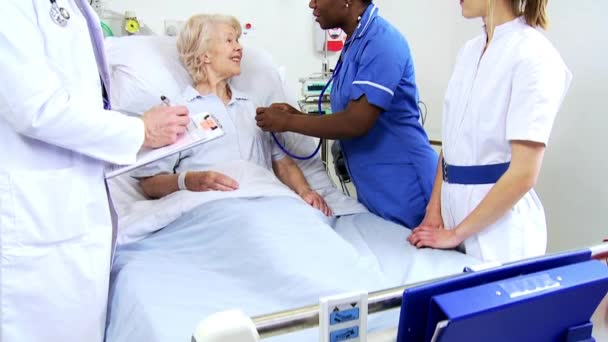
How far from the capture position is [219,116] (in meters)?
1.97

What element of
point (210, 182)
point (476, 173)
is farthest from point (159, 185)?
point (476, 173)

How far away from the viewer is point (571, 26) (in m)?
2.32

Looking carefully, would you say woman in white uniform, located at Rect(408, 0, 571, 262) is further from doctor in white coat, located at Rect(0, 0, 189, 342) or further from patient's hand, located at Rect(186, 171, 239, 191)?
doctor in white coat, located at Rect(0, 0, 189, 342)

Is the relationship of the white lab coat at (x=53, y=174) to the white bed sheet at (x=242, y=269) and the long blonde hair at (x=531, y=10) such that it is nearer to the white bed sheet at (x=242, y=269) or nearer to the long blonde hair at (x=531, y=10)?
the white bed sheet at (x=242, y=269)

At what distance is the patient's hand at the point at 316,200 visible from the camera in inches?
72.3

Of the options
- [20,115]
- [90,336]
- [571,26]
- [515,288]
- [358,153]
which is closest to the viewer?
[515,288]

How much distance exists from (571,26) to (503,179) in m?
1.62

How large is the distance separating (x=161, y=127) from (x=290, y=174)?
0.93m

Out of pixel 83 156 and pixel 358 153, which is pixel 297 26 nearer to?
pixel 358 153

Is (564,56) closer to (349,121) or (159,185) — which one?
(349,121)

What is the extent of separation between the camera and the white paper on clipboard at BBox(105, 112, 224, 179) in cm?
116

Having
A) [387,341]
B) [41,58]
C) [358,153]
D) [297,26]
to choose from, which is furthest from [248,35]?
[387,341]

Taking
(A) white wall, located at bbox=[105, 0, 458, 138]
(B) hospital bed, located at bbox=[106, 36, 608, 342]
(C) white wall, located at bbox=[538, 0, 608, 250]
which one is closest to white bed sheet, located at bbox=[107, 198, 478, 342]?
(B) hospital bed, located at bbox=[106, 36, 608, 342]

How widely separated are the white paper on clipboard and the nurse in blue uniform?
1.52ft
